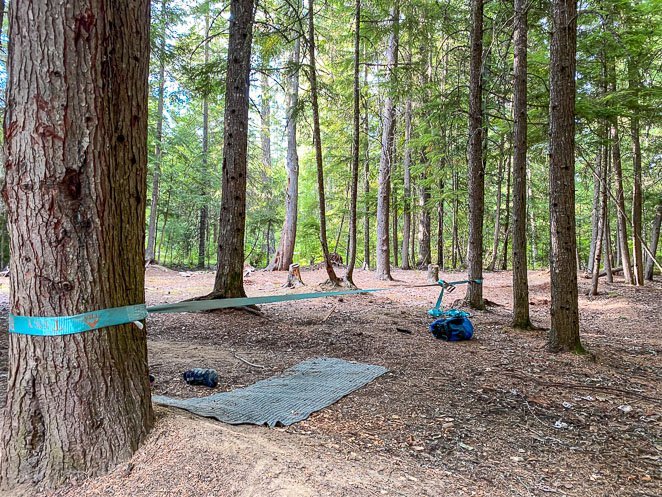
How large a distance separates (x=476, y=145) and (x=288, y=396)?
5.97 m

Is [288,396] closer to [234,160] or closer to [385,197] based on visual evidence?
[234,160]

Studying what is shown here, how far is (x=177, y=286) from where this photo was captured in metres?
11.9

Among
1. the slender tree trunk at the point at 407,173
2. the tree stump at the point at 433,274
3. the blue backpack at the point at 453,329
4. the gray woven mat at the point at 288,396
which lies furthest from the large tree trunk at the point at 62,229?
the slender tree trunk at the point at 407,173

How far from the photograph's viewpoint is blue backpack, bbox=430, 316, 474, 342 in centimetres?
544

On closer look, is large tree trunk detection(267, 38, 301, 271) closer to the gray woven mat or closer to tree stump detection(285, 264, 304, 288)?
tree stump detection(285, 264, 304, 288)

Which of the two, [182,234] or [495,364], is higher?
[182,234]

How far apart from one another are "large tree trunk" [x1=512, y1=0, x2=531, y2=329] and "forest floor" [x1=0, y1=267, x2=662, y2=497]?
16.9 inches

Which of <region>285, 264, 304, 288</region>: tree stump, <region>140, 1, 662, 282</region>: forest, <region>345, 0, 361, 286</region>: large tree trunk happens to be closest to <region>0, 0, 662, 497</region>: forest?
<region>140, 1, 662, 282</region>: forest

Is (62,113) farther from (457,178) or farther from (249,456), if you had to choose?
(457,178)

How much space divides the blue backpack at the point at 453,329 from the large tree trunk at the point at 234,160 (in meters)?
3.16

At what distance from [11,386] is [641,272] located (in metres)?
14.6

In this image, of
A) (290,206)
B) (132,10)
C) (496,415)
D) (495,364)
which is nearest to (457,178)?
(290,206)

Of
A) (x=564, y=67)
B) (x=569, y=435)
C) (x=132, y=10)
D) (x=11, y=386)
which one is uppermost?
(x=564, y=67)

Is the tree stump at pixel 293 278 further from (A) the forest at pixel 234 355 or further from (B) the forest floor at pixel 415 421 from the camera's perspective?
(B) the forest floor at pixel 415 421
